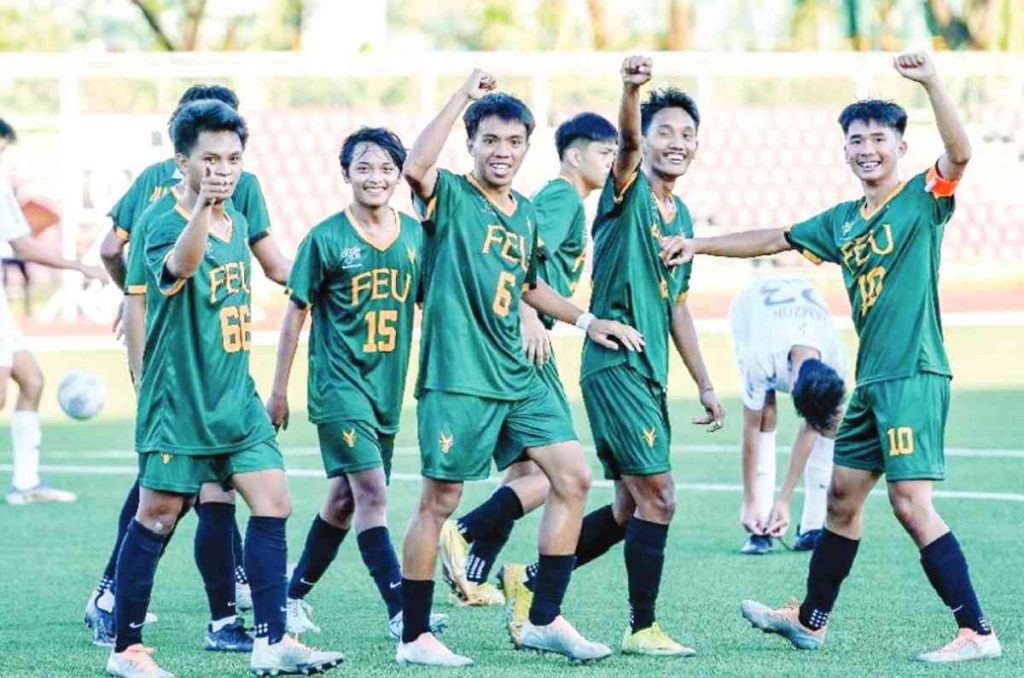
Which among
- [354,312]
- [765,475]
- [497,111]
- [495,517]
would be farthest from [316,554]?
[765,475]

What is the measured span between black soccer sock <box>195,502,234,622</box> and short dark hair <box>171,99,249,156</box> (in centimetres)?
153

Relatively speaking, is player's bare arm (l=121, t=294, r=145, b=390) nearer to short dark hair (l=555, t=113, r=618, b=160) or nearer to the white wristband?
the white wristband

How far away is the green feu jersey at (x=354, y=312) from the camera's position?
7625 mm

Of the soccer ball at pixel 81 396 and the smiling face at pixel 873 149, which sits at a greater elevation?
the smiling face at pixel 873 149

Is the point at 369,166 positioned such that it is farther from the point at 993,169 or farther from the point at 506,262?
the point at 993,169

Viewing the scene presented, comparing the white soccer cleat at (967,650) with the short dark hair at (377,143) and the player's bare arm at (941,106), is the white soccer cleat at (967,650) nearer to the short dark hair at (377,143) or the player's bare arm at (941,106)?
the player's bare arm at (941,106)

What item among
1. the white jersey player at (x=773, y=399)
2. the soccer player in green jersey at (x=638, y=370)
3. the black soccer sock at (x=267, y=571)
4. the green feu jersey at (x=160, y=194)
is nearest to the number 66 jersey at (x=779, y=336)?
the white jersey player at (x=773, y=399)

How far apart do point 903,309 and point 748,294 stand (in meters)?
3.49

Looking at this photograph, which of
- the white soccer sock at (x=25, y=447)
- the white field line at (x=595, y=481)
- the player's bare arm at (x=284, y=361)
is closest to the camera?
the player's bare arm at (x=284, y=361)

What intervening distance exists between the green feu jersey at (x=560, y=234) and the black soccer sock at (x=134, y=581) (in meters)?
2.01

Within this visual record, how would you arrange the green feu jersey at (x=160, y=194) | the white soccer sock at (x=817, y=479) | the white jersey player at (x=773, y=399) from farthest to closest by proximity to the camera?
the white soccer sock at (x=817, y=479) < the white jersey player at (x=773, y=399) < the green feu jersey at (x=160, y=194)

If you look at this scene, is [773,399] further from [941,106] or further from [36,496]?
[36,496]

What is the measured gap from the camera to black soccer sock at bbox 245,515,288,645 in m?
6.75

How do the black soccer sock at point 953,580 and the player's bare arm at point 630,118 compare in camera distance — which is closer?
the player's bare arm at point 630,118
